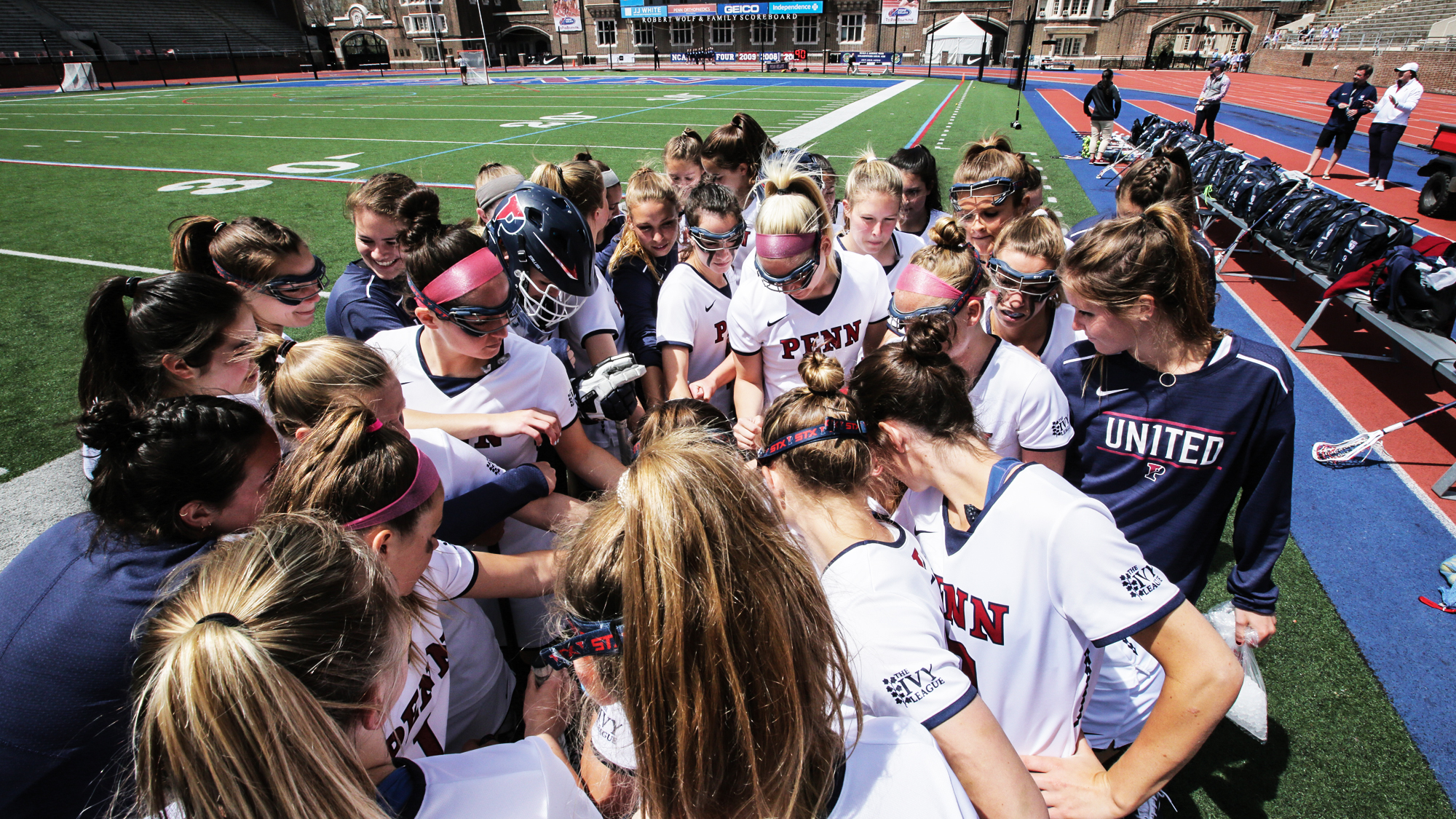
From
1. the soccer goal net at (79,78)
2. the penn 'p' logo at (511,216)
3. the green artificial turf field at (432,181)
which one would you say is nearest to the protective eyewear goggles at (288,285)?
the penn 'p' logo at (511,216)

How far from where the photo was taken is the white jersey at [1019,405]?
7.64ft

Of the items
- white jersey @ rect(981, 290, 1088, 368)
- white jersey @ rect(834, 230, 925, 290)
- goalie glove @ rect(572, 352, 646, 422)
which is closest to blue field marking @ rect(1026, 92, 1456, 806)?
white jersey @ rect(981, 290, 1088, 368)

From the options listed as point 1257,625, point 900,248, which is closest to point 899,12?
point 900,248

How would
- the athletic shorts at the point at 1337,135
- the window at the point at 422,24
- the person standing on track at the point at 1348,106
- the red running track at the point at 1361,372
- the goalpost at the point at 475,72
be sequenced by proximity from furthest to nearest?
1. the window at the point at 422,24
2. the goalpost at the point at 475,72
3. the athletic shorts at the point at 1337,135
4. the person standing on track at the point at 1348,106
5. the red running track at the point at 1361,372

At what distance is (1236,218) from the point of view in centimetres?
902

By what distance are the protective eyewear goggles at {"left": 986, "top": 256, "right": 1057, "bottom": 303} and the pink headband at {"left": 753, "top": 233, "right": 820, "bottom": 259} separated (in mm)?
841

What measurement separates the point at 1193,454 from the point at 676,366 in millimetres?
2246

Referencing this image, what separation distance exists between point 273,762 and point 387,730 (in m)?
0.69

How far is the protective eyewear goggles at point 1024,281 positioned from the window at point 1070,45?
69.6 metres

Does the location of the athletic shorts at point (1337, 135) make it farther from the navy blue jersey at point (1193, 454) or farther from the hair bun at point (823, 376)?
the hair bun at point (823, 376)

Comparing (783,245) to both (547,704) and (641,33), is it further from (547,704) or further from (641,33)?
(641,33)

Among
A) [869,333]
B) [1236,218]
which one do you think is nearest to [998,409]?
[869,333]

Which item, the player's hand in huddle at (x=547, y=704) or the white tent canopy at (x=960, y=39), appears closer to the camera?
the player's hand in huddle at (x=547, y=704)

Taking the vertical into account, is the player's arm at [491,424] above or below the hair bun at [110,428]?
below
